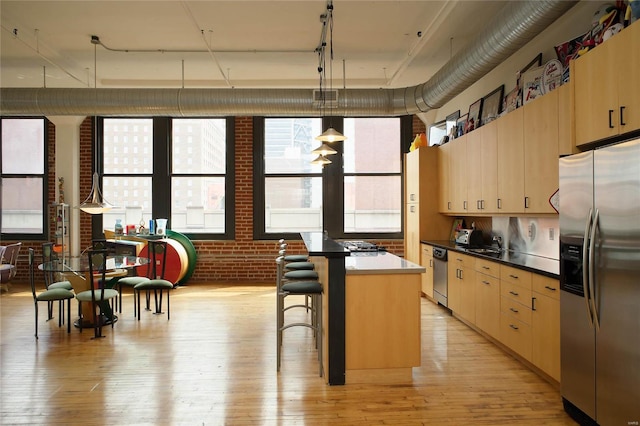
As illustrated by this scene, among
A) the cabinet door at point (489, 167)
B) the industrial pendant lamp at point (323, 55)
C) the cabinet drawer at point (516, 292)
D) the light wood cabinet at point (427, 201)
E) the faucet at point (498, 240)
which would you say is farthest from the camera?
the light wood cabinet at point (427, 201)

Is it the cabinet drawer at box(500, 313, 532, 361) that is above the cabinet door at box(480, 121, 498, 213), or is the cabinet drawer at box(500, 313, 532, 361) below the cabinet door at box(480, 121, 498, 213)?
below

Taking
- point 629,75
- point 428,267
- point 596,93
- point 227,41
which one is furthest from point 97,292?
point 629,75

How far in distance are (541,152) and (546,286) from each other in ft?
4.20

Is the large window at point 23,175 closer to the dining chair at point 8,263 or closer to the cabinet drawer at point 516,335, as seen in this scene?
the dining chair at point 8,263

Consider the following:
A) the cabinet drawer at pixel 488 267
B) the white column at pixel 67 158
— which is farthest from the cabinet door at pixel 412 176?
the white column at pixel 67 158

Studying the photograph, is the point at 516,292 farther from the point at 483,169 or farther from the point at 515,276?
the point at 483,169

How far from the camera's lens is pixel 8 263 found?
7.48 m

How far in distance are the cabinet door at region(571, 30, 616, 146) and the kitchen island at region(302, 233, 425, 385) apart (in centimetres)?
155

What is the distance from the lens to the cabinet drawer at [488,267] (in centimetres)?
432

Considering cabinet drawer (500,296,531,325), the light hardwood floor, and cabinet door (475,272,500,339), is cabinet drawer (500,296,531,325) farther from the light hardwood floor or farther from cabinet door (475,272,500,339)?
the light hardwood floor

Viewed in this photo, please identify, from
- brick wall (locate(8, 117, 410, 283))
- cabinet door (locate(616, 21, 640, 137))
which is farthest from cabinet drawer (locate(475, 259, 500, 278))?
brick wall (locate(8, 117, 410, 283))

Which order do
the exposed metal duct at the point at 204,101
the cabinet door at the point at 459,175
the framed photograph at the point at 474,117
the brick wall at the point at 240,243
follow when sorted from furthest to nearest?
1. the brick wall at the point at 240,243
2. the exposed metal duct at the point at 204,101
3. the framed photograph at the point at 474,117
4. the cabinet door at the point at 459,175

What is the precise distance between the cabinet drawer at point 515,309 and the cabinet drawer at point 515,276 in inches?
7.4

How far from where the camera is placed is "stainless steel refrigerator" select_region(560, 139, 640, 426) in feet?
7.79
